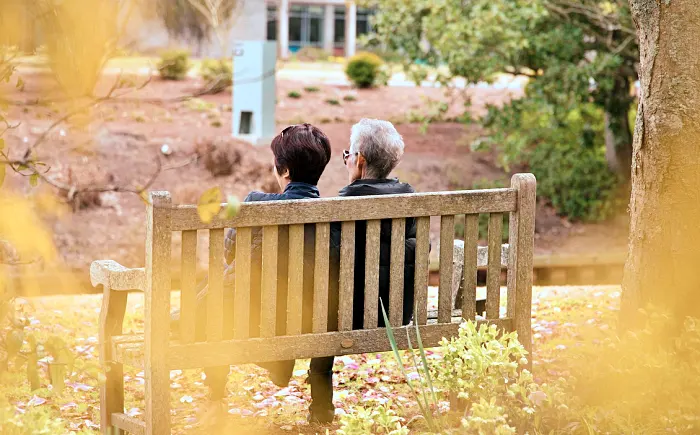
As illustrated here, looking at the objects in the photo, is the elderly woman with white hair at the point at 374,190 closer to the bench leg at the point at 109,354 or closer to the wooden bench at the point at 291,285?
the wooden bench at the point at 291,285

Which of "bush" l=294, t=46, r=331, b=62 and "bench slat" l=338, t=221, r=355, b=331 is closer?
"bench slat" l=338, t=221, r=355, b=331

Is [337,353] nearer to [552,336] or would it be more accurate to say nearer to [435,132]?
[552,336]

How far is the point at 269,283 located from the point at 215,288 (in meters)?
0.20

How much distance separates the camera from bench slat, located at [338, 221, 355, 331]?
3.64 meters

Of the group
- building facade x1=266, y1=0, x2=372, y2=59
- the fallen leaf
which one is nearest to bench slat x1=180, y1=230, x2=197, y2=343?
the fallen leaf

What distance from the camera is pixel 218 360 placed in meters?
3.52

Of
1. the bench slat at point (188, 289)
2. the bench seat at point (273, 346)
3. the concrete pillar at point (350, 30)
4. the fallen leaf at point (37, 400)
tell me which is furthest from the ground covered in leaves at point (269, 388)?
the concrete pillar at point (350, 30)

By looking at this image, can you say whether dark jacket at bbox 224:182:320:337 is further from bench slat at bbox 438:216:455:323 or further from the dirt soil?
the dirt soil

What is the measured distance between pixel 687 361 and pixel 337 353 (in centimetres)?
135

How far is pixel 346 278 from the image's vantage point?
145 inches

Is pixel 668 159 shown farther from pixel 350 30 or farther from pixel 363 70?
pixel 350 30

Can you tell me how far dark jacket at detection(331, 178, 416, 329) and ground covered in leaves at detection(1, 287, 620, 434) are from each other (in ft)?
1.02

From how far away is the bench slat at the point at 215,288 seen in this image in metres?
3.44

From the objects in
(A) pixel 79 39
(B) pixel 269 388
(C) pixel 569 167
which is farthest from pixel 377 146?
(C) pixel 569 167
